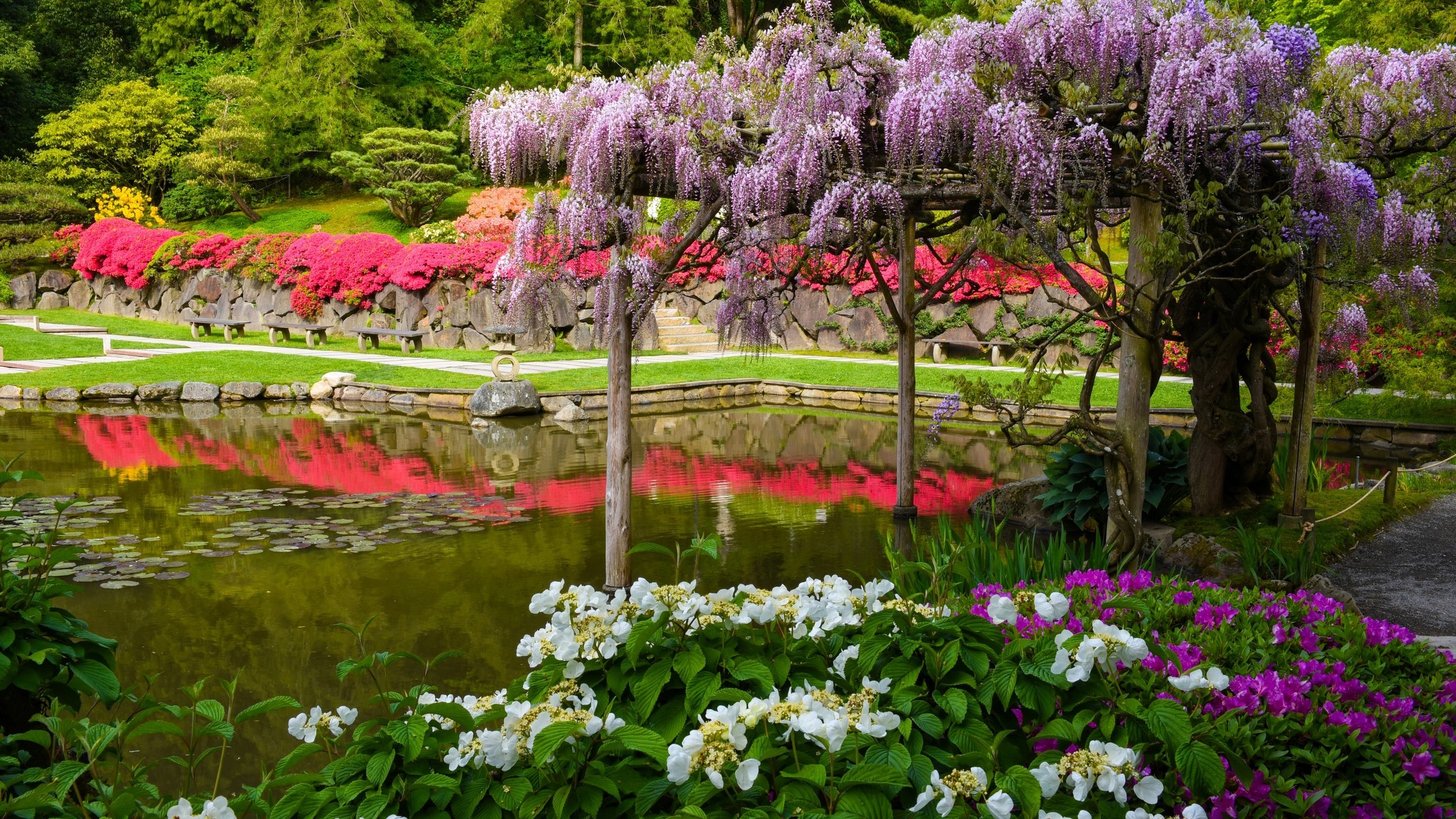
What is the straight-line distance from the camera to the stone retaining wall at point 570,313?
16438 millimetres

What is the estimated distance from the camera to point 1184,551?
17.6ft

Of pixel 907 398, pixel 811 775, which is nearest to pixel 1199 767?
pixel 811 775

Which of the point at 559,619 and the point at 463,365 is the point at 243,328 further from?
the point at 559,619

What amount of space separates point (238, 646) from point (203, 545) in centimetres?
202

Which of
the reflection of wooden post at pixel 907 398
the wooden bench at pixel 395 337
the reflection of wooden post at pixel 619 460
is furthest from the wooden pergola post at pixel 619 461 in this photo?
the wooden bench at pixel 395 337

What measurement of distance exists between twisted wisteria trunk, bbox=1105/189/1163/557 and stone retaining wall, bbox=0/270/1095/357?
10.3 metres

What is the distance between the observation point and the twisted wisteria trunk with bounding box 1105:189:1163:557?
5.01 meters

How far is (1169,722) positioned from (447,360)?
15.4m

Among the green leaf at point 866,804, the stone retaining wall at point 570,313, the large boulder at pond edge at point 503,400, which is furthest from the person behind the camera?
the stone retaining wall at point 570,313

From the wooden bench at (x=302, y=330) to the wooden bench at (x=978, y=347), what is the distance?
1018cm

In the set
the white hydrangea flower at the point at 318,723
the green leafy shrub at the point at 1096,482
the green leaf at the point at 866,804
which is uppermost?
the green leaf at the point at 866,804

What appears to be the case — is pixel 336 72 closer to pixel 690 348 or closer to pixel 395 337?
pixel 395 337

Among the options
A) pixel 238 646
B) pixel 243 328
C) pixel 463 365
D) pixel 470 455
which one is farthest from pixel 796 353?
pixel 238 646

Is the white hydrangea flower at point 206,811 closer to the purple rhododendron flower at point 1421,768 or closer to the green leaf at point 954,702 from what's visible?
the green leaf at point 954,702
